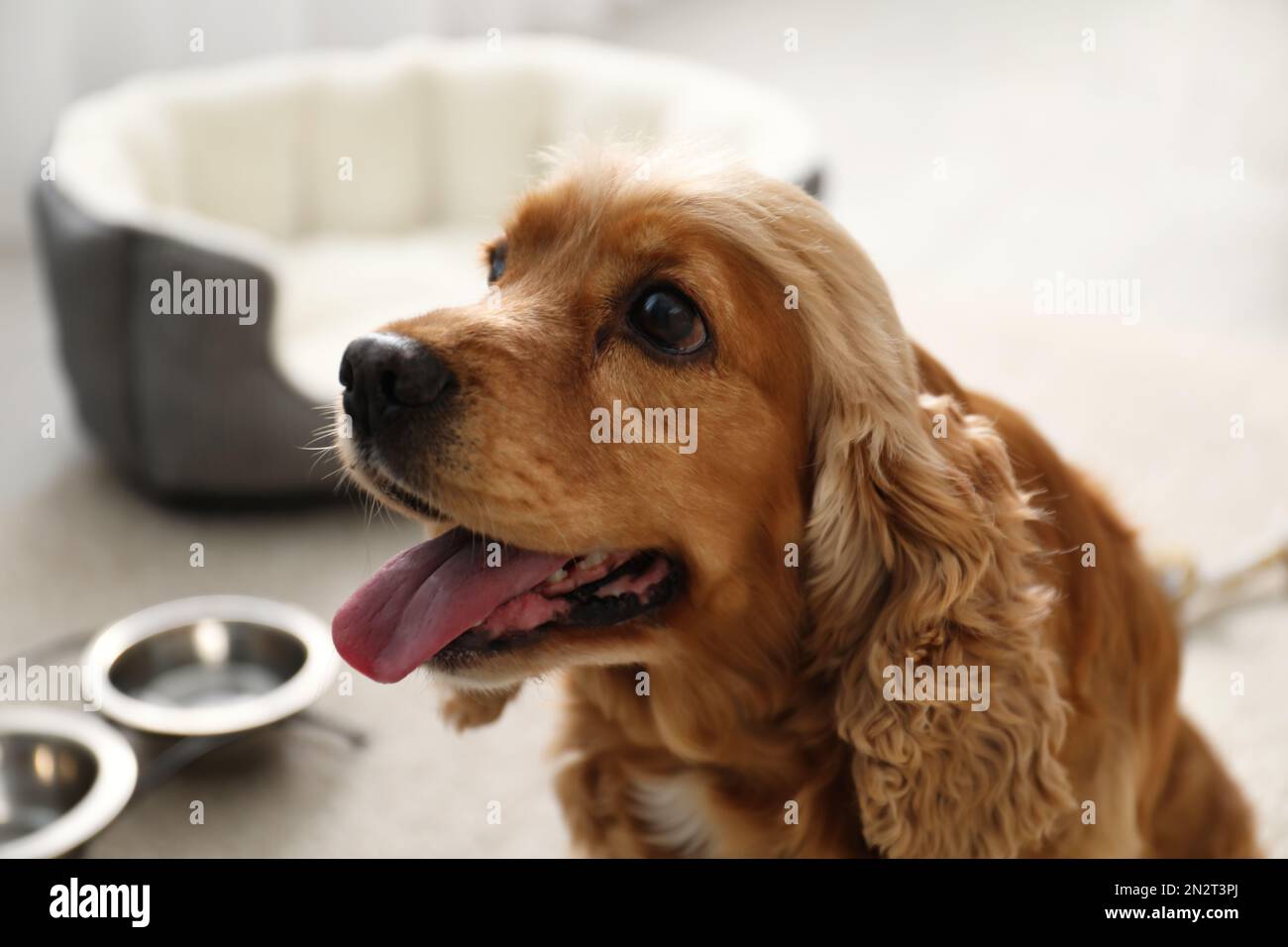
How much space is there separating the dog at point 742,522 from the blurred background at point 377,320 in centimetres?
24

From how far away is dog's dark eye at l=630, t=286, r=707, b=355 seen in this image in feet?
5.21

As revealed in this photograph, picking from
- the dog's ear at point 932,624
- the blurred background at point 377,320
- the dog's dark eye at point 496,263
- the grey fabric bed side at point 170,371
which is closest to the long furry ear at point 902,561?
the dog's ear at point 932,624

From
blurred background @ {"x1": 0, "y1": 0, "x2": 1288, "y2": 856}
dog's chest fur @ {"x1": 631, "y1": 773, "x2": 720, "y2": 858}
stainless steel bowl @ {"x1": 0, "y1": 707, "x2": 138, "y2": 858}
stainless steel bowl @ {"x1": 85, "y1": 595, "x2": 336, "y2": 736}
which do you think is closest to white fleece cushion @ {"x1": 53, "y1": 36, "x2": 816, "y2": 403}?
blurred background @ {"x1": 0, "y1": 0, "x2": 1288, "y2": 856}

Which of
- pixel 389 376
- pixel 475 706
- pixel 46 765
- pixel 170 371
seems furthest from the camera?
pixel 170 371

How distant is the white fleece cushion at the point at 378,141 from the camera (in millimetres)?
3793

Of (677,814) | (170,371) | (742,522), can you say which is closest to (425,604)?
(742,522)

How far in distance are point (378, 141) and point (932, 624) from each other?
10.7 feet

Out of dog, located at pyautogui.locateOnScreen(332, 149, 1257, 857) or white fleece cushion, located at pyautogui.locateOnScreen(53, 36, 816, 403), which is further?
white fleece cushion, located at pyautogui.locateOnScreen(53, 36, 816, 403)

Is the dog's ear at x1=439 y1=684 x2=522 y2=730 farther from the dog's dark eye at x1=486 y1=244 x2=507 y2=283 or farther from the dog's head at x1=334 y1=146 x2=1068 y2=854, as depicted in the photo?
the dog's dark eye at x1=486 y1=244 x2=507 y2=283

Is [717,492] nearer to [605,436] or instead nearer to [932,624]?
[605,436]

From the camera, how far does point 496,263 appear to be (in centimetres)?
188

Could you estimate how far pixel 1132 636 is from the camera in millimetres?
1854

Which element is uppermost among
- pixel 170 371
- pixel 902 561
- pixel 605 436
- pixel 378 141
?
pixel 378 141
